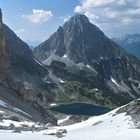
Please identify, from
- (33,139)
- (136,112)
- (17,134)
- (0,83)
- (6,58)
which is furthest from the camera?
(6,58)

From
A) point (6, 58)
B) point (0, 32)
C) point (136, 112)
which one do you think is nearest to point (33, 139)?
point (136, 112)

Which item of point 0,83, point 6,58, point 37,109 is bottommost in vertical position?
point 37,109

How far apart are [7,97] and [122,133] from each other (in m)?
55.8

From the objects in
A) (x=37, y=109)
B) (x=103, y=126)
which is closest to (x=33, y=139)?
(x=103, y=126)

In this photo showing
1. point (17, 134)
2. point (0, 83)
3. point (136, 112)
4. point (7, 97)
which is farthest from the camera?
point (0, 83)

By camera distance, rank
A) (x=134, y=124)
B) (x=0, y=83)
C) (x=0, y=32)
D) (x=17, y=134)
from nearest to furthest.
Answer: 1. (x=17, y=134)
2. (x=134, y=124)
3. (x=0, y=83)
4. (x=0, y=32)

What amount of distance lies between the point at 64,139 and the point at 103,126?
611cm

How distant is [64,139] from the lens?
25.6m

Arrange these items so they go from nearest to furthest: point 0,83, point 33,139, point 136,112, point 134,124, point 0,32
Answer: point 33,139
point 134,124
point 136,112
point 0,83
point 0,32

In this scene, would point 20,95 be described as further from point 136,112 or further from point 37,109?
point 136,112

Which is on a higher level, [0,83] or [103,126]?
[0,83]

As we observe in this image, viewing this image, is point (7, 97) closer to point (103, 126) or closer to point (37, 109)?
point (37, 109)

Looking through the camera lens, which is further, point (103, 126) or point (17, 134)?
point (103, 126)

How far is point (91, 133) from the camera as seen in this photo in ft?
91.3
